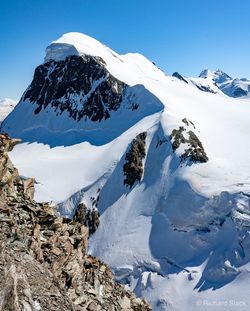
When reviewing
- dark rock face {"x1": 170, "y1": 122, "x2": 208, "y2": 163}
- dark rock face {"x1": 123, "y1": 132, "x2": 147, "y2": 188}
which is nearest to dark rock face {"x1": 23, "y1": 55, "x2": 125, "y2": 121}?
dark rock face {"x1": 123, "y1": 132, "x2": 147, "y2": 188}

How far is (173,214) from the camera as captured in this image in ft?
185

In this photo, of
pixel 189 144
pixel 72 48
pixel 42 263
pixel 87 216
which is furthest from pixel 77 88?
pixel 42 263

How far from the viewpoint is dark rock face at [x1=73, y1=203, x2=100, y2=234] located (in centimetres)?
6237

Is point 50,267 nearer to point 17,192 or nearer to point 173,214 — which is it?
point 17,192

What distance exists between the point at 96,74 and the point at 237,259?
59902 mm

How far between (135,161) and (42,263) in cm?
5216

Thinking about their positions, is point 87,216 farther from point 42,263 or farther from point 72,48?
point 72,48

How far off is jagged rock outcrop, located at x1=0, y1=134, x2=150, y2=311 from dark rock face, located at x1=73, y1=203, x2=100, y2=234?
4111 cm

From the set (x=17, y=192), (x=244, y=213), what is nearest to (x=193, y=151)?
(x=244, y=213)

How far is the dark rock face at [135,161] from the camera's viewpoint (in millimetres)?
66562

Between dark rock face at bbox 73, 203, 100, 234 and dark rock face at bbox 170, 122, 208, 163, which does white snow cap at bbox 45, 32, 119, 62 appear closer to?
dark rock face at bbox 170, 122, 208, 163

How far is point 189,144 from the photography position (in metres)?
64.9

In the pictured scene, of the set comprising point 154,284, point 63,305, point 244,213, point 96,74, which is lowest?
point 154,284

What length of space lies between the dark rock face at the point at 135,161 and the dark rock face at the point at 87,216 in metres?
6.67
